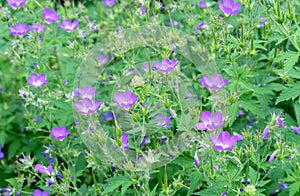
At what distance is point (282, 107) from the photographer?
4027 millimetres

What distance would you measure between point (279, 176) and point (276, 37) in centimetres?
94

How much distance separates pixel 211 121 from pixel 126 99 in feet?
1.50

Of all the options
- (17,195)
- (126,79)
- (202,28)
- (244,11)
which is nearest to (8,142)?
(17,195)

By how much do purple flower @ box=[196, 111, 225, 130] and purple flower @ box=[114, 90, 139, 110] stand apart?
35 cm

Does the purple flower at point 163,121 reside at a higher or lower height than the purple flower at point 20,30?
lower

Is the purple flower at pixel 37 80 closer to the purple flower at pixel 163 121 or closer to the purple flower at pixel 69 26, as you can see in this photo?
the purple flower at pixel 69 26

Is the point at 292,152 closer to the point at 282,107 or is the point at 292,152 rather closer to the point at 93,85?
the point at 282,107

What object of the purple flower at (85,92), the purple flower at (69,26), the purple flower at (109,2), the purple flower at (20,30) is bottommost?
the purple flower at (85,92)

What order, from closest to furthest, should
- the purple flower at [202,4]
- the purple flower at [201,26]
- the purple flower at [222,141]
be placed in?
the purple flower at [222,141]
the purple flower at [201,26]
the purple flower at [202,4]

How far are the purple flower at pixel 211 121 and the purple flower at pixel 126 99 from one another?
354mm

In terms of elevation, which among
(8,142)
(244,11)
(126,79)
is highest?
(244,11)

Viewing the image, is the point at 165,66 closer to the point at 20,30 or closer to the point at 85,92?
the point at 85,92

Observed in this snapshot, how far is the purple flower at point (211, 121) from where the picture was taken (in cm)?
263

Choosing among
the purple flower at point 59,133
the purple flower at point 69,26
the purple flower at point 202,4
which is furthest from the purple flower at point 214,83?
the purple flower at point 69,26
